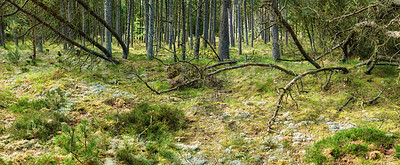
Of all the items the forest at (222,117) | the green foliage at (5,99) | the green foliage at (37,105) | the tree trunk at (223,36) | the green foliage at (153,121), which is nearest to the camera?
the forest at (222,117)

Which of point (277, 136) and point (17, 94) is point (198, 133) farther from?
point (17, 94)

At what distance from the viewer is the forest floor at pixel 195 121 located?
3.43 m

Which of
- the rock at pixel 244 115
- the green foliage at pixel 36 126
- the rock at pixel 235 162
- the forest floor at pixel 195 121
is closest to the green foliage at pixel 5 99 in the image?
the forest floor at pixel 195 121

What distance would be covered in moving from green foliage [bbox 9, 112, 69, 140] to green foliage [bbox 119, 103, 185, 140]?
122 cm

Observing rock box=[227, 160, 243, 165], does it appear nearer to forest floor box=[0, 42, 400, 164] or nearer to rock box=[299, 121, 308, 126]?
forest floor box=[0, 42, 400, 164]

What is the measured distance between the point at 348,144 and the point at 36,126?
17.5 ft

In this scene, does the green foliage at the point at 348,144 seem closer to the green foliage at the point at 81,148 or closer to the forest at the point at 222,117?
the forest at the point at 222,117

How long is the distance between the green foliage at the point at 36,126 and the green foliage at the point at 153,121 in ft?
4.00

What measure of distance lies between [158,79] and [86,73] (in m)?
2.85

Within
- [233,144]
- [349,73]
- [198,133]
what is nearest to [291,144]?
[233,144]

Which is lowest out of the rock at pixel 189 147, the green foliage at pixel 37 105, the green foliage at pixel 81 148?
the rock at pixel 189 147

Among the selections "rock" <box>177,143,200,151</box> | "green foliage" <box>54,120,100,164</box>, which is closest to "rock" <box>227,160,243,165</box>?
"rock" <box>177,143,200,151</box>

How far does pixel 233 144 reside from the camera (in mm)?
3943

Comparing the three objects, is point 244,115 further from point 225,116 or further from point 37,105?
point 37,105
